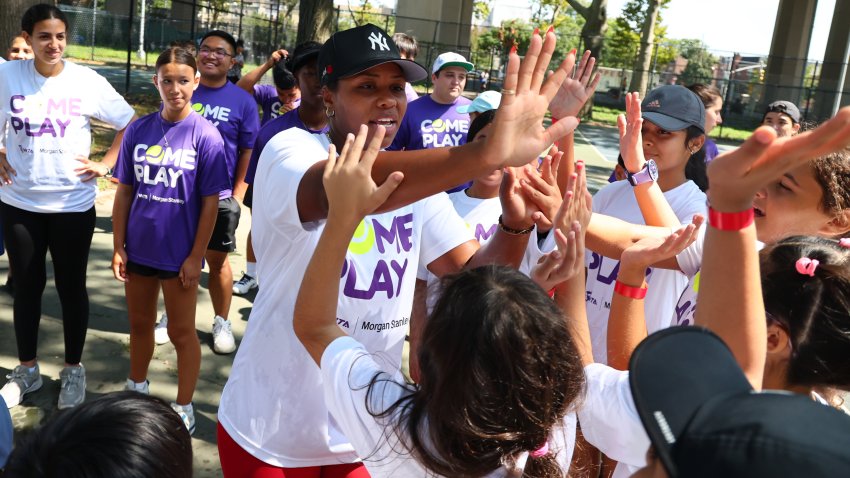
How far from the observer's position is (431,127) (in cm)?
602

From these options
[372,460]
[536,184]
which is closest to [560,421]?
[372,460]

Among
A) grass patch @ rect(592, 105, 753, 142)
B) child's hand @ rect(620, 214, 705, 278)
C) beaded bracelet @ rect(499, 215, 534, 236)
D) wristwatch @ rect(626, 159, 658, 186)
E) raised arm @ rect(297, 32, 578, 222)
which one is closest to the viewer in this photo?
raised arm @ rect(297, 32, 578, 222)

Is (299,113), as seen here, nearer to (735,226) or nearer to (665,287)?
(665,287)

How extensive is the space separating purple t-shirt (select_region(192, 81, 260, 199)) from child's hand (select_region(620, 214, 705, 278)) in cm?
393

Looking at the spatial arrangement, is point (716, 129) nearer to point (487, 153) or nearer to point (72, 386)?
point (72, 386)

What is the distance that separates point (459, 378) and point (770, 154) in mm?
699

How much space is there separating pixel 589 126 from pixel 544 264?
2623cm

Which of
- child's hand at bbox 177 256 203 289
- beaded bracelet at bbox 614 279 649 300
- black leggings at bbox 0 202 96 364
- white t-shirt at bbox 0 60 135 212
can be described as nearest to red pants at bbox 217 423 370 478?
beaded bracelet at bbox 614 279 649 300

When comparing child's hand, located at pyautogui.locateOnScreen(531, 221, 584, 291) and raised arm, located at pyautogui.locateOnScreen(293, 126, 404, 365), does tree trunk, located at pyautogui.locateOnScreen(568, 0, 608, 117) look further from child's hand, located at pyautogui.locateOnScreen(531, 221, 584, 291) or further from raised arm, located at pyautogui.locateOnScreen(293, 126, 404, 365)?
raised arm, located at pyautogui.locateOnScreen(293, 126, 404, 365)

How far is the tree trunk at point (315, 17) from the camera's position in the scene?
10906mm

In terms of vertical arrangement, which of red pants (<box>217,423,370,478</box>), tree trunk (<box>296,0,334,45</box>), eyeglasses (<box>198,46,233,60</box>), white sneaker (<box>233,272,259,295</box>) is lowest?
white sneaker (<box>233,272,259,295</box>)

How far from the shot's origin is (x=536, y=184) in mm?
2248

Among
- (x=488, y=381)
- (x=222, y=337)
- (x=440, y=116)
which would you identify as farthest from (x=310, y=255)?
(x=440, y=116)

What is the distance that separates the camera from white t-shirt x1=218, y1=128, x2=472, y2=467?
6.90 feet
